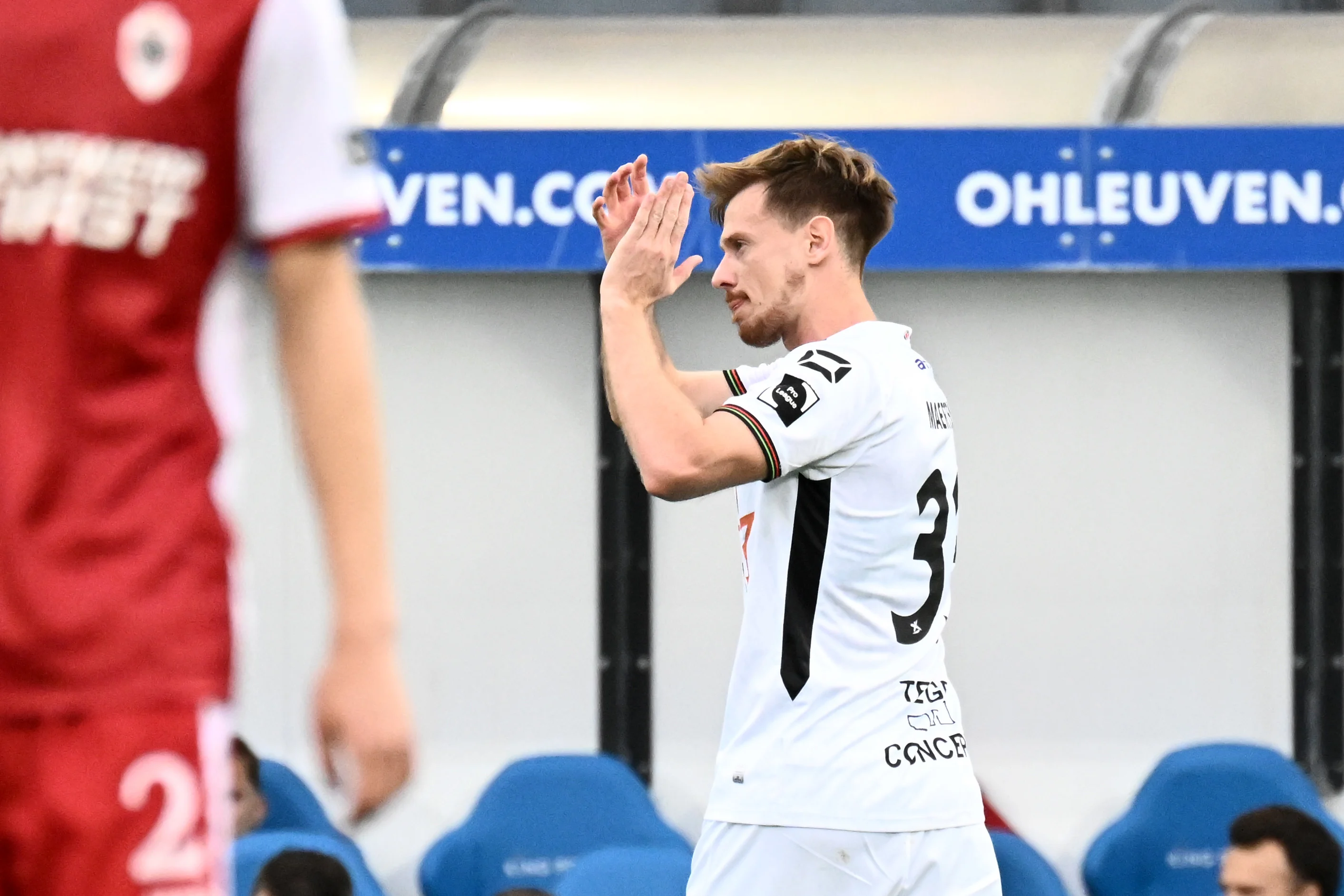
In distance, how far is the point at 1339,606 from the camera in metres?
5.86

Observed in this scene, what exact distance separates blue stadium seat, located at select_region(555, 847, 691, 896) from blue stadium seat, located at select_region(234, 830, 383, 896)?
0.48 m

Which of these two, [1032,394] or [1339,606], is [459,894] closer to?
[1032,394]

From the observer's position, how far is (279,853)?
4.32 metres

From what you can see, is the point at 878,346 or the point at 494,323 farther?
the point at 494,323

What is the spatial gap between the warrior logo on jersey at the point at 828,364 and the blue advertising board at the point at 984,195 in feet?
8.82

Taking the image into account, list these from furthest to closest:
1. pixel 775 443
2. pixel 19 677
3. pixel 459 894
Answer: pixel 459 894 → pixel 775 443 → pixel 19 677

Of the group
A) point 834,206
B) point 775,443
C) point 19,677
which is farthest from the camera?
point 834,206

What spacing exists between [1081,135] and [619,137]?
1259 mm

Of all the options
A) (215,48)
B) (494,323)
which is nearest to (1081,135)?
(494,323)

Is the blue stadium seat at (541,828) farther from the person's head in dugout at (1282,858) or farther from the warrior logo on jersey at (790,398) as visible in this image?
the warrior logo on jersey at (790,398)

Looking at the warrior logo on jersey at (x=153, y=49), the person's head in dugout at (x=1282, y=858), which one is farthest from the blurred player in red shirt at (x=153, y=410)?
the person's head in dugout at (x=1282, y=858)

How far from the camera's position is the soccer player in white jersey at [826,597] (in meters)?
2.78

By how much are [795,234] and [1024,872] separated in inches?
85.2

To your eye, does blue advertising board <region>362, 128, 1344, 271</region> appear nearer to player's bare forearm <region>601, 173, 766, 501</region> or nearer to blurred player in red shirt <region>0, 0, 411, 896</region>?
player's bare forearm <region>601, 173, 766, 501</region>
